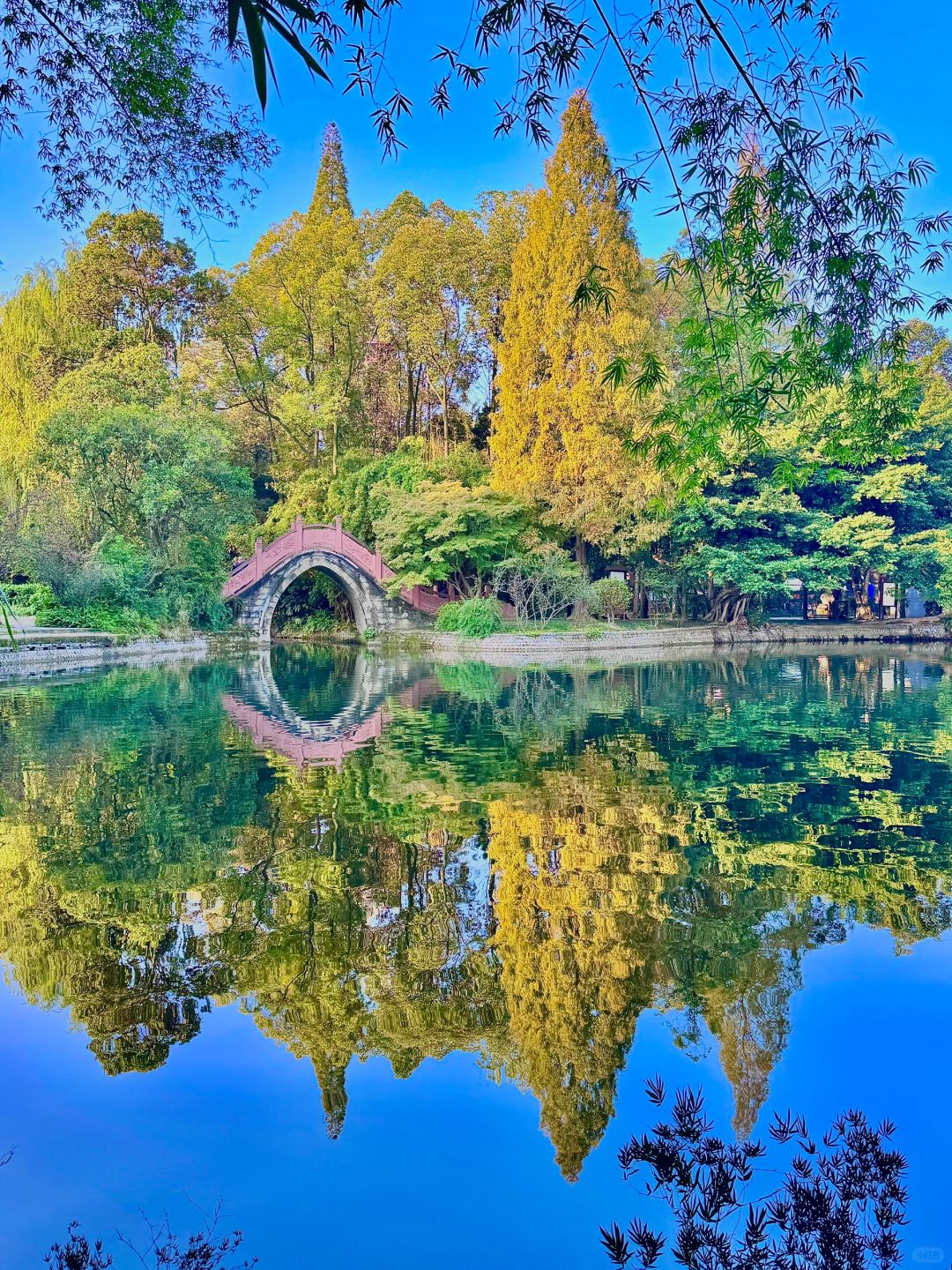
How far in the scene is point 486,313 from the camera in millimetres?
27656

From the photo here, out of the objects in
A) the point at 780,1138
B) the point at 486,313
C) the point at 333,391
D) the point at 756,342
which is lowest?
the point at 780,1138

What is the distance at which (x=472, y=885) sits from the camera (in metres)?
5.03

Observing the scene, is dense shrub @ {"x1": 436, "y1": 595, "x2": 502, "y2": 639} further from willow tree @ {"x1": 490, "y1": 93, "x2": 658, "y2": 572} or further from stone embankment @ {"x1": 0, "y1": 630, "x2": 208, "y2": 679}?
stone embankment @ {"x1": 0, "y1": 630, "x2": 208, "y2": 679}

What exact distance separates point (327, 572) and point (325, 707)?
15.3 meters

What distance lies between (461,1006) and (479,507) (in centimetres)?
2079

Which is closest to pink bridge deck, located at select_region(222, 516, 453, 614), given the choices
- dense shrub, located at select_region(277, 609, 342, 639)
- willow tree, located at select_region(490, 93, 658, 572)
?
dense shrub, located at select_region(277, 609, 342, 639)

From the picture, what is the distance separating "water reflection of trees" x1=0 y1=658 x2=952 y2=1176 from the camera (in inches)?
137

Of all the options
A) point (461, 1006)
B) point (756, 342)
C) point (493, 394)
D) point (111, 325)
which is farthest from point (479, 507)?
point (461, 1006)

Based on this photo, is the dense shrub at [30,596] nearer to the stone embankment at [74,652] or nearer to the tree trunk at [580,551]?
the stone embankment at [74,652]

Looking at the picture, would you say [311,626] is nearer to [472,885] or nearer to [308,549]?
[308,549]

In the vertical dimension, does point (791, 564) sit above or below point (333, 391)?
below

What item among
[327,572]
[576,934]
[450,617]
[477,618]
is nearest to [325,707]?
[576,934]

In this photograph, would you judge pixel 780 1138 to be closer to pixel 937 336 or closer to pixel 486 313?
pixel 486 313

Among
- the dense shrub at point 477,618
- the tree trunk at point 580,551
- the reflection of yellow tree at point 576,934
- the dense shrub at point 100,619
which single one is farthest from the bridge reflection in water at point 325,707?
the tree trunk at point 580,551
